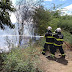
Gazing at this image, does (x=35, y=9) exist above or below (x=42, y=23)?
above

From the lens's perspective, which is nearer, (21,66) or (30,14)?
(21,66)

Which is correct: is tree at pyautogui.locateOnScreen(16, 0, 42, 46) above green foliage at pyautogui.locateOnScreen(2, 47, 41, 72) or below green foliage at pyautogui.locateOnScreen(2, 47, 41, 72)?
above

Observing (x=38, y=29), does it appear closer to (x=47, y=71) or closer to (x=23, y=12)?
(x=23, y=12)

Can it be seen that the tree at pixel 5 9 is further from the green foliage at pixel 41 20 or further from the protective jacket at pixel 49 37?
the green foliage at pixel 41 20

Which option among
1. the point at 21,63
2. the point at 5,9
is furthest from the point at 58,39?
the point at 5,9

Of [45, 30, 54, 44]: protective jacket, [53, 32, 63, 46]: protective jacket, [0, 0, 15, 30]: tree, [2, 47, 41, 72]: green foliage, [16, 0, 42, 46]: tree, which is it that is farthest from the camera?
[16, 0, 42, 46]: tree

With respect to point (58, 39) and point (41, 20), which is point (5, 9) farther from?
point (41, 20)

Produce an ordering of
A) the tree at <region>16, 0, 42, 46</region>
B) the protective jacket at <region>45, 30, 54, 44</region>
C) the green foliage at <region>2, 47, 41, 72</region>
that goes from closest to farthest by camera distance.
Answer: the green foliage at <region>2, 47, 41, 72</region> → the protective jacket at <region>45, 30, 54, 44</region> → the tree at <region>16, 0, 42, 46</region>

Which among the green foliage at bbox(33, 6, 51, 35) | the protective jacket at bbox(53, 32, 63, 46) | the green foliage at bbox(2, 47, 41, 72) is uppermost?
the green foliage at bbox(33, 6, 51, 35)

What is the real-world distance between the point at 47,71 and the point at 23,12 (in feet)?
14.6

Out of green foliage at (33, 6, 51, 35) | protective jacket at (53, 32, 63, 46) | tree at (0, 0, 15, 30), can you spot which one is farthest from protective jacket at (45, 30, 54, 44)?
green foliage at (33, 6, 51, 35)

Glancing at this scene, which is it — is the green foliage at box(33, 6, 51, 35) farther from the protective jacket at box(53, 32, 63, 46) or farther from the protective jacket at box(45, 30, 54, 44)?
the protective jacket at box(53, 32, 63, 46)

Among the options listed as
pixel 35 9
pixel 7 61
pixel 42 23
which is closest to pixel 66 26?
pixel 42 23

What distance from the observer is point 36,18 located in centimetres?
711
